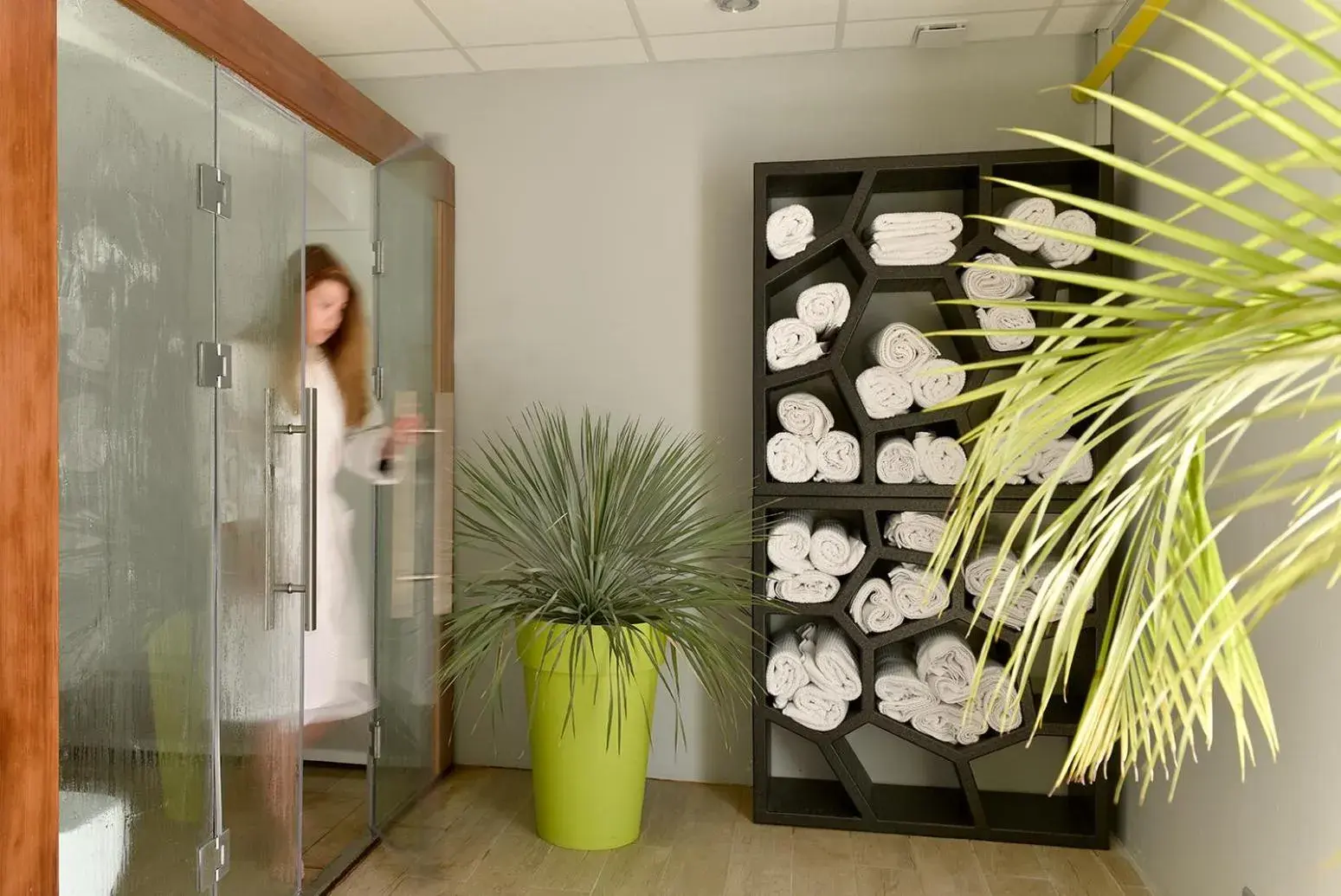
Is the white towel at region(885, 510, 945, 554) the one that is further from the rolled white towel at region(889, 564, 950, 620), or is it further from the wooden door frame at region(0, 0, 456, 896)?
the wooden door frame at region(0, 0, 456, 896)

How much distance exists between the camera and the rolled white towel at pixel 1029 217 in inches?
96.3

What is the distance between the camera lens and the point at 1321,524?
653mm

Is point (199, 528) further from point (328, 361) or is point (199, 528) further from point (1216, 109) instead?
point (1216, 109)

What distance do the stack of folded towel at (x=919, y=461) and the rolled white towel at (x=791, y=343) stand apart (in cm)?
33

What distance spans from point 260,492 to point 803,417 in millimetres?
1370

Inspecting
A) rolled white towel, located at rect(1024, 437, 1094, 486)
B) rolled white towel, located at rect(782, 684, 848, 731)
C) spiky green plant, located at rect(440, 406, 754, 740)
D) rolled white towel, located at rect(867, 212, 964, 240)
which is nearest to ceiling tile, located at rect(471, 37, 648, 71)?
rolled white towel, located at rect(867, 212, 964, 240)

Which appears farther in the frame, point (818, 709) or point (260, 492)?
point (818, 709)

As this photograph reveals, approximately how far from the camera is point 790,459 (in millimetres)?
2582

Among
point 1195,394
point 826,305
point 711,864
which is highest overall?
point 826,305

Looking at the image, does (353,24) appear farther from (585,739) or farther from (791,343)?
(585,739)

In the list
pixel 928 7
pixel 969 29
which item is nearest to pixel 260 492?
pixel 928 7

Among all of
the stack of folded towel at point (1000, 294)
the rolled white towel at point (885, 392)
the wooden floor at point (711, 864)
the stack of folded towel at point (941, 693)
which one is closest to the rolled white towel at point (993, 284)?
the stack of folded towel at point (1000, 294)

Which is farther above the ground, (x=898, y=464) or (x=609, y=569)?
(x=898, y=464)

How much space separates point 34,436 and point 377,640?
127 cm
